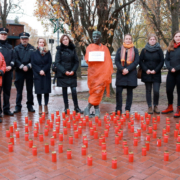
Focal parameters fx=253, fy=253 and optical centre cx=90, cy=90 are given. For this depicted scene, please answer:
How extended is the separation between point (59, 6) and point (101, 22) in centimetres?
188

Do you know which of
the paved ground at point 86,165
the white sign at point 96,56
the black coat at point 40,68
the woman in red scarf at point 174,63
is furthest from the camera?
the black coat at point 40,68

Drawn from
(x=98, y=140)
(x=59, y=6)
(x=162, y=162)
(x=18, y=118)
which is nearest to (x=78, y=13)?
(x=59, y=6)

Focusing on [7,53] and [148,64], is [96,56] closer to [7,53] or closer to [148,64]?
[148,64]

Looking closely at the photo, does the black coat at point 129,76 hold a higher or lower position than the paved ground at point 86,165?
higher

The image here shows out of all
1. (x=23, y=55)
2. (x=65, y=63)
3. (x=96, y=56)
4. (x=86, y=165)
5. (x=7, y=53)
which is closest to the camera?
(x=86, y=165)

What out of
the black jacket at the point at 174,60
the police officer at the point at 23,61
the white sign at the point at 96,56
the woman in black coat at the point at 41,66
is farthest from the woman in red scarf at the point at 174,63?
the police officer at the point at 23,61

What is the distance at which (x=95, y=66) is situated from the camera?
272 inches

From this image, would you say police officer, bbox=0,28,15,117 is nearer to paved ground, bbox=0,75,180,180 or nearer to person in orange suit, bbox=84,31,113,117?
person in orange suit, bbox=84,31,113,117

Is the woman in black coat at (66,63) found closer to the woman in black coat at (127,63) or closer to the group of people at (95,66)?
the group of people at (95,66)

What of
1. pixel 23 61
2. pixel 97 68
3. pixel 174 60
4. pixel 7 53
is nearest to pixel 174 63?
pixel 174 60

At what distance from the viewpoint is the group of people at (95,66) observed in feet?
22.6

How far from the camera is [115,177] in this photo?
3.32 meters

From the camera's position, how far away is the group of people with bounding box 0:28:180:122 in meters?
6.90

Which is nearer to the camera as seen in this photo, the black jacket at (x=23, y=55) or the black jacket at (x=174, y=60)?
the black jacket at (x=174, y=60)
